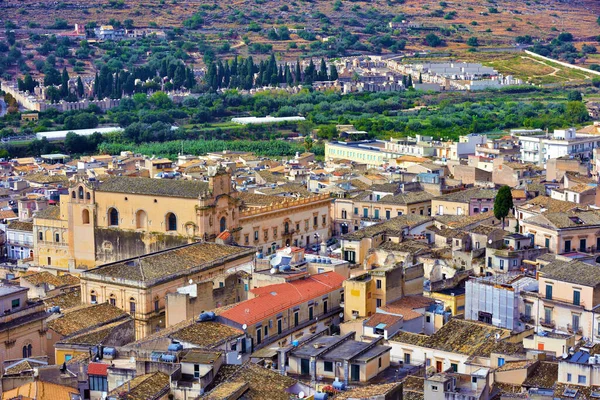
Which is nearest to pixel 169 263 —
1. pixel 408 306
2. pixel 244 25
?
pixel 408 306

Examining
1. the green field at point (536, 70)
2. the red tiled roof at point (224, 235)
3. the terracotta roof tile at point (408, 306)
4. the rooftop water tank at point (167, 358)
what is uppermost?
the rooftop water tank at point (167, 358)

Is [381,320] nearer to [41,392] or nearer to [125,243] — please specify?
[41,392]

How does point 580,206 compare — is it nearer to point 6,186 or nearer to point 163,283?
point 163,283

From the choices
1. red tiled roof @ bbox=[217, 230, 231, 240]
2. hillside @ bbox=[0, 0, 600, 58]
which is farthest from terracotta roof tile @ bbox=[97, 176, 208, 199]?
hillside @ bbox=[0, 0, 600, 58]

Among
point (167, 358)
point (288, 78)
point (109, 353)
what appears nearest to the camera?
point (167, 358)

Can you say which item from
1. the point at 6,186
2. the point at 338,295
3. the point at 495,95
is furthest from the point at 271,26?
the point at 338,295

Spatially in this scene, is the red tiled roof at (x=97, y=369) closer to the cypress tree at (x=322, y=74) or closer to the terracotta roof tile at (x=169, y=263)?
the terracotta roof tile at (x=169, y=263)

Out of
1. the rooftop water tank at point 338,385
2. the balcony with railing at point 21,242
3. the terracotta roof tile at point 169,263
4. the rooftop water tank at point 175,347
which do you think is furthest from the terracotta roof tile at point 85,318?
the balcony with railing at point 21,242
